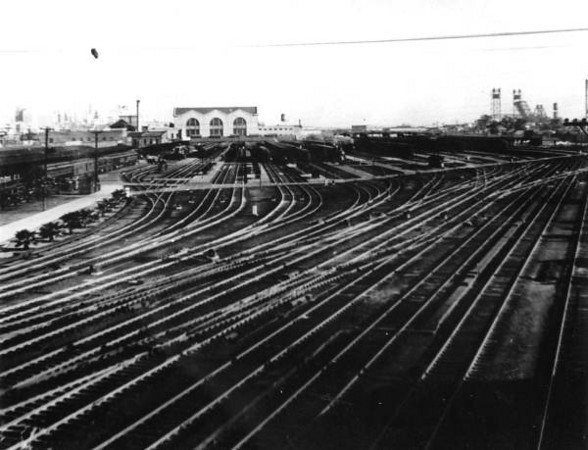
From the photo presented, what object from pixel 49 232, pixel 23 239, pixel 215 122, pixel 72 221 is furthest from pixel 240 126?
pixel 23 239

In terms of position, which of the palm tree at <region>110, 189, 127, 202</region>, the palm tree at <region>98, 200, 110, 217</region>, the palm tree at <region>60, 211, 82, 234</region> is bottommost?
the palm tree at <region>60, 211, 82, 234</region>

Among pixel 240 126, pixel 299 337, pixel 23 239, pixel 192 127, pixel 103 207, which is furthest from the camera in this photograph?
pixel 240 126

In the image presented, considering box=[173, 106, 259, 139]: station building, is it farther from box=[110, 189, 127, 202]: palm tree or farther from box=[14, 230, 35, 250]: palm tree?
box=[14, 230, 35, 250]: palm tree

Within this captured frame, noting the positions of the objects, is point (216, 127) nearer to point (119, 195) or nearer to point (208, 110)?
point (208, 110)

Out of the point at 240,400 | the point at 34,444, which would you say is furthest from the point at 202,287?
the point at 34,444

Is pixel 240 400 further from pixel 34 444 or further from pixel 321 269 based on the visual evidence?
pixel 321 269

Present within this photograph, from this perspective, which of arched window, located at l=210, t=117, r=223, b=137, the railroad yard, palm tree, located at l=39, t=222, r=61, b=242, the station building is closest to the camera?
the railroad yard

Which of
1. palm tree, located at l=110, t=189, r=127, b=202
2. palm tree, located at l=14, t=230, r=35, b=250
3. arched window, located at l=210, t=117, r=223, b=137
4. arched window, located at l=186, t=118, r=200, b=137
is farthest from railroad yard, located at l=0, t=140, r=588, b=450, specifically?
arched window, located at l=210, t=117, r=223, b=137

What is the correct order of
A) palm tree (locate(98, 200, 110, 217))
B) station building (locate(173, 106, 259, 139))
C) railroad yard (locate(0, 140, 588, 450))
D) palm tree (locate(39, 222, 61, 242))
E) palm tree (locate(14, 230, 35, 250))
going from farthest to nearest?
station building (locate(173, 106, 259, 139)), palm tree (locate(98, 200, 110, 217)), palm tree (locate(39, 222, 61, 242)), palm tree (locate(14, 230, 35, 250)), railroad yard (locate(0, 140, 588, 450))
